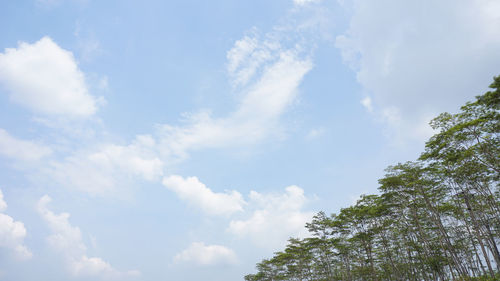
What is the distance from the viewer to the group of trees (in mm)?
17312

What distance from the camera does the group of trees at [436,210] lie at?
1731cm

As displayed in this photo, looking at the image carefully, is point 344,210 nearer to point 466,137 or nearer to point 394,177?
point 394,177

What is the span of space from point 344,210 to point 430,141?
11.1m

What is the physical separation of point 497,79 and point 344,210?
17.1 metres

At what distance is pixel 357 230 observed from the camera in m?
27.5

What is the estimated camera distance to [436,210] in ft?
80.2

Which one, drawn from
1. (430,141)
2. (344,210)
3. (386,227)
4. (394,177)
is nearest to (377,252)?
(386,227)

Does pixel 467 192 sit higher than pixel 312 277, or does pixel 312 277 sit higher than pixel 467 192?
pixel 467 192

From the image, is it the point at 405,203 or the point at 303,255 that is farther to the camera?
the point at 303,255

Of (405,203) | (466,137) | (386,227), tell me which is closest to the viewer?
(466,137)

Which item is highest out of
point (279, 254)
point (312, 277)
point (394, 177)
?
point (394, 177)

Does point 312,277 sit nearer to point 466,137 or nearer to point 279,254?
point 279,254

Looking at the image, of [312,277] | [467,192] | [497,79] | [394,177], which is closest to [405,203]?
[394,177]

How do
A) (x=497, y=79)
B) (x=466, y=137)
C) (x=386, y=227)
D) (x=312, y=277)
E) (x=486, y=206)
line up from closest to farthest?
(x=497, y=79) → (x=466, y=137) → (x=486, y=206) → (x=386, y=227) → (x=312, y=277)
